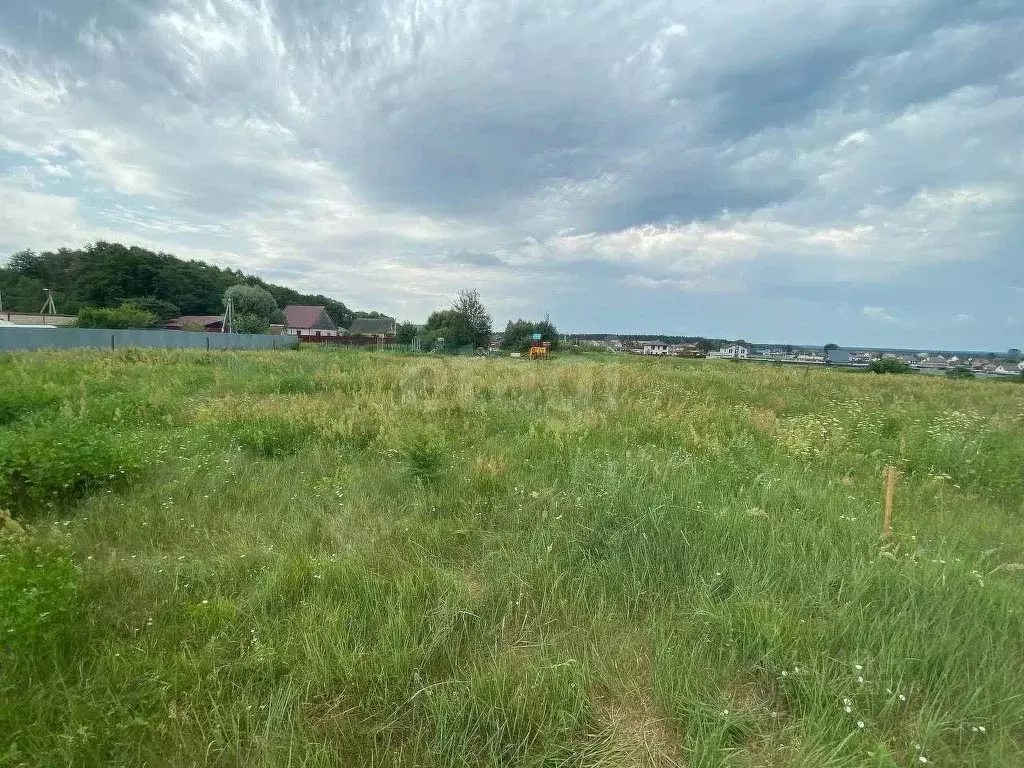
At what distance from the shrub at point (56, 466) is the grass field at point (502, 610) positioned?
3cm

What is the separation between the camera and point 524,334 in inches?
2454

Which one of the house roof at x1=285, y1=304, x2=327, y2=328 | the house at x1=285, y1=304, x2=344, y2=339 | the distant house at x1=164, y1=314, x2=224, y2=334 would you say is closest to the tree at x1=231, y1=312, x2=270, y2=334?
the distant house at x1=164, y1=314, x2=224, y2=334

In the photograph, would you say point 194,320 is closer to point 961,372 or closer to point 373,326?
point 373,326

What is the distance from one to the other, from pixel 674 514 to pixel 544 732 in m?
2.14

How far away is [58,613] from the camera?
91.2 inches

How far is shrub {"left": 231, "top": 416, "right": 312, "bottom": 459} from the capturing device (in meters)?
6.02

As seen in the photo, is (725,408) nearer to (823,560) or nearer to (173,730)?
(823,560)

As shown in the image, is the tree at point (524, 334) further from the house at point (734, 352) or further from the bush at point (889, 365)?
the bush at point (889, 365)

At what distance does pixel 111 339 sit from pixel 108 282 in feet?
176

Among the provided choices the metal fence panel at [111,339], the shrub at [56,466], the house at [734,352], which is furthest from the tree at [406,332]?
the shrub at [56,466]

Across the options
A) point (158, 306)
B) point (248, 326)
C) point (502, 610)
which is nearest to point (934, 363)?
point (502, 610)

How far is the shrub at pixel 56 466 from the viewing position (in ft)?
13.5

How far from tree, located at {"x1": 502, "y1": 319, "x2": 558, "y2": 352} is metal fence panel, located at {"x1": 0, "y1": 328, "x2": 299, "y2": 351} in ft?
96.7

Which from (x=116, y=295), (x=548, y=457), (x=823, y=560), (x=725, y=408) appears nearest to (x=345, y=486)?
(x=548, y=457)
